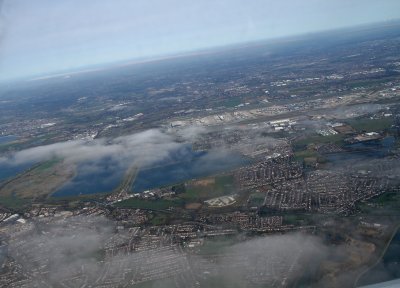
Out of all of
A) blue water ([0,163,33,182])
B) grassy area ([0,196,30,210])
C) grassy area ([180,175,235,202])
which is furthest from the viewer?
blue water ([0,163,33,182])

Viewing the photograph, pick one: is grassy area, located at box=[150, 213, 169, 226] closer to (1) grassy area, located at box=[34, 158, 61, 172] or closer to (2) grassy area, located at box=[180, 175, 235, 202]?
(2) grassy area, located at box=[180, 175, 235, 202]

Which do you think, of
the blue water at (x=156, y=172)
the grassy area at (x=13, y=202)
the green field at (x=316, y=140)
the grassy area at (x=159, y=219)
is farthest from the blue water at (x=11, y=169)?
the green field at (x=316, y=140)

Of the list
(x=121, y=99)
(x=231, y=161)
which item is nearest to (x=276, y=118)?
(x=231, y=161)

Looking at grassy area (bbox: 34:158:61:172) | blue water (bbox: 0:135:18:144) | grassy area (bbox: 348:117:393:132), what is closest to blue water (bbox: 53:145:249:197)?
grassy area (bbox: 34:158:61:172)

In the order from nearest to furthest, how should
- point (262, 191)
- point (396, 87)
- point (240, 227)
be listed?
point (240, 227), point (262, 191), point (396, 87)

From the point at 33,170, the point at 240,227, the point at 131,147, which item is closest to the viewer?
the point at 240,227

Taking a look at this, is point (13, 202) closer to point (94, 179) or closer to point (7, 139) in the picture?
point (94, 179)

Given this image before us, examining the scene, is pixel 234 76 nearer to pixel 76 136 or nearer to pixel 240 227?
pixel 76 136
